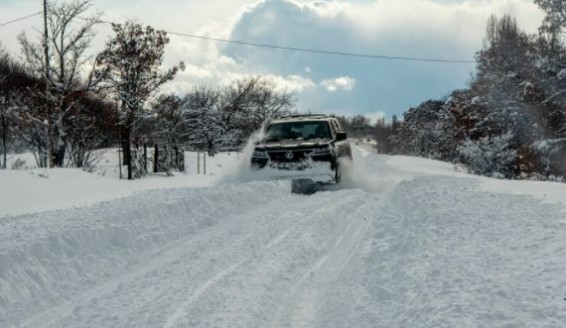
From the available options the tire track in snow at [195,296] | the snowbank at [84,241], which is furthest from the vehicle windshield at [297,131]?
the tire track in snow at [195,296]

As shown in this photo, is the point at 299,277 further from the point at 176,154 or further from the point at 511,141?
the point at 511,141

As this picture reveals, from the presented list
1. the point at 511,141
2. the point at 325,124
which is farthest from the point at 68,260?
the point at 511,141

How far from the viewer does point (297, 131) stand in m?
13.9

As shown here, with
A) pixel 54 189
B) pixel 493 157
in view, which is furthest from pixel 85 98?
pixel 493 157

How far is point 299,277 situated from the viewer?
5.55 m

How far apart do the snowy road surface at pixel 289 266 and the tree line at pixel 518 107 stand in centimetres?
2457

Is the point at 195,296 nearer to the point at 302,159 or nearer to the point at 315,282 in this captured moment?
the point at 315,282

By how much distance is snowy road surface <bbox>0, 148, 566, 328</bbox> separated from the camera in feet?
14.1

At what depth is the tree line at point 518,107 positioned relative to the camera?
Answer: 3152 cm

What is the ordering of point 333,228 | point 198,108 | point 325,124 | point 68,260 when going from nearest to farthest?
point 68,260 < point 333,228 < point 325,124 < point 198,108

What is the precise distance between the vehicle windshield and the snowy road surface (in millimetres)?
4544

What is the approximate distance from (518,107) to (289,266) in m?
33.2

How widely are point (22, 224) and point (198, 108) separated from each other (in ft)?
208

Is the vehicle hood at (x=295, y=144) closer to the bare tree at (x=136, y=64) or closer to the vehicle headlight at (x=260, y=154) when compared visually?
the vehicle headlight at (x=260, y=154)
